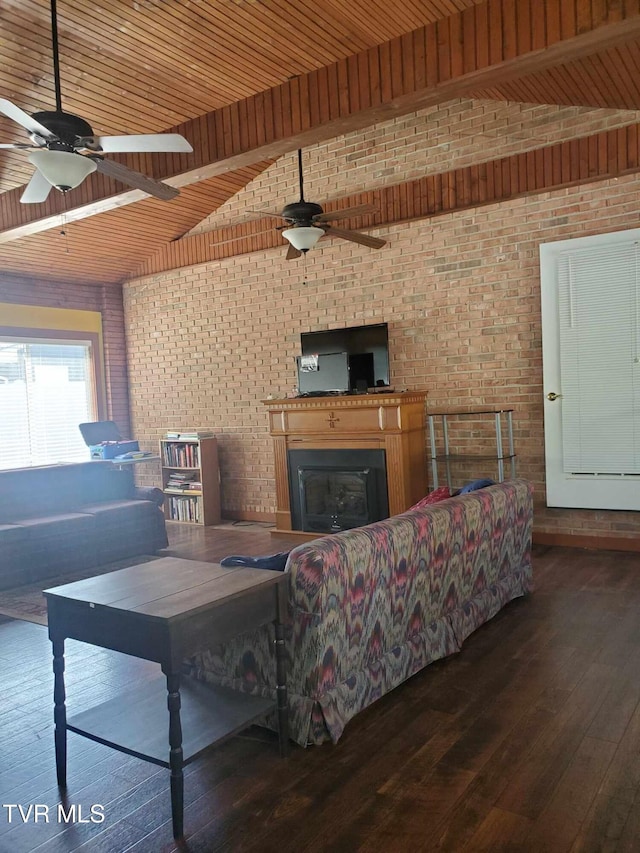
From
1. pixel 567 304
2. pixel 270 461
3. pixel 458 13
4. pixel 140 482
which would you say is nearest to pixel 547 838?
pixel 458 13

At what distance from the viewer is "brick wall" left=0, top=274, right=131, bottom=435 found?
340 inches

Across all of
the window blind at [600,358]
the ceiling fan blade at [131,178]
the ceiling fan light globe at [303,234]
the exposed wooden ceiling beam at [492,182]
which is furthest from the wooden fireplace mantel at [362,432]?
the ceiling fan blade at [131,178]

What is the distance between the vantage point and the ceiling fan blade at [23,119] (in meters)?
3.12

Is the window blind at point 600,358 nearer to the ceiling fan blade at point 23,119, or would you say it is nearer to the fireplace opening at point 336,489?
the fireplace opening at point 336,489

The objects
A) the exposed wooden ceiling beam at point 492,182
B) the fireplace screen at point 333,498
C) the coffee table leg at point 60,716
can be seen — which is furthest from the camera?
the fireplace screen at point 333,498

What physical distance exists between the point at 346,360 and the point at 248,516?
7.83 ft

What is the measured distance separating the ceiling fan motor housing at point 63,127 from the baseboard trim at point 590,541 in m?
4.75

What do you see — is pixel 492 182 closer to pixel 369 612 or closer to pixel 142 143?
pixel 142 143

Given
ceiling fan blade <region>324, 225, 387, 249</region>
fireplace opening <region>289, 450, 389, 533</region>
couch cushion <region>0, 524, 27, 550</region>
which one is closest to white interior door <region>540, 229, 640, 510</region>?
ceiling fan blade <region>324, 225, 387, 249</region>

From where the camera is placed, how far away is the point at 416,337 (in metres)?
6.54

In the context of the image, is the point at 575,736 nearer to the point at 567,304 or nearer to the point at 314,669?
the point at 314,669

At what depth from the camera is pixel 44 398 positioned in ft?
27.8

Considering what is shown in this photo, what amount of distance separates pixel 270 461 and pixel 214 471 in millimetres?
727

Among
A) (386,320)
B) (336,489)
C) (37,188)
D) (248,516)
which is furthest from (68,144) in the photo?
(248,516)
